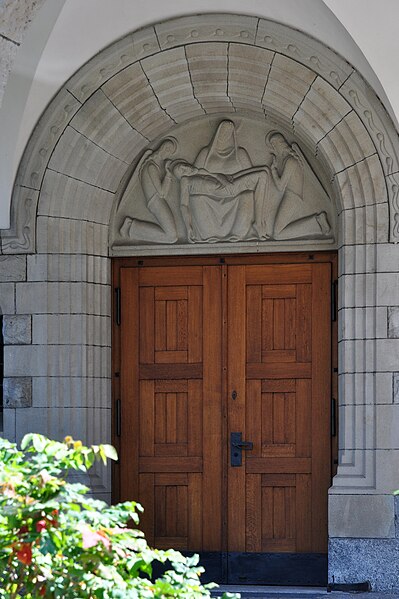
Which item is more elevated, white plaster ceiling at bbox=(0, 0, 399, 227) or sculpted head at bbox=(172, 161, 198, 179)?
white plaster ceiling at bbox=(0, 0, 399, 227)

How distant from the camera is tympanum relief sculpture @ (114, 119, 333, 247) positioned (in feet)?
26.1

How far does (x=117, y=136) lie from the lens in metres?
7.88

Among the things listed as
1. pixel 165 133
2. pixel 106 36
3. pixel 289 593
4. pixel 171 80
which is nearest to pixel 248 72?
pixel 171 80

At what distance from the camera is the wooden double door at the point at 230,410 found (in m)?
7.94

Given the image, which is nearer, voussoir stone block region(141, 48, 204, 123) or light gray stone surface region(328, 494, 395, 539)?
light gray stone surface region(328, 494, 395, 539)

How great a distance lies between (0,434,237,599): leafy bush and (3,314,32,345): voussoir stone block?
13.2ft

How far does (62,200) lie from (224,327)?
136 centimetres

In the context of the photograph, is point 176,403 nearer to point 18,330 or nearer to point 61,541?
point 18,330

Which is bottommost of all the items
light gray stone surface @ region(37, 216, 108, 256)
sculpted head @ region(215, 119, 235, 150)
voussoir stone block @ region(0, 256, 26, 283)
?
voussoir stone block @ region(0, 256, 26, 283)

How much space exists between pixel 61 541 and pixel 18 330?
14.2 ft

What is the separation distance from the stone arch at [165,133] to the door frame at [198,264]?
0.35 feet

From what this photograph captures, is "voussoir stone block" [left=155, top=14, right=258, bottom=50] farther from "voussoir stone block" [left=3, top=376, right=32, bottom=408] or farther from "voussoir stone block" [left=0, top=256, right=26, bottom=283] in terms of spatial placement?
"voussoir stone block" [left=3, top=376, right=32, bottom=408]

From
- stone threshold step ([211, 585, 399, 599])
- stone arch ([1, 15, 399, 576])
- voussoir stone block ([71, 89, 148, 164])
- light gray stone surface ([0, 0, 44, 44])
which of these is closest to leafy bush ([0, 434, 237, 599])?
light gray stone surface ([0, 0, 44, 44])

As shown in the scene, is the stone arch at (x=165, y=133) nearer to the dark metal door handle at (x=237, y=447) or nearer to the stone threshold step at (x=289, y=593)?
the stone threshold step at (x=289, y=593)
